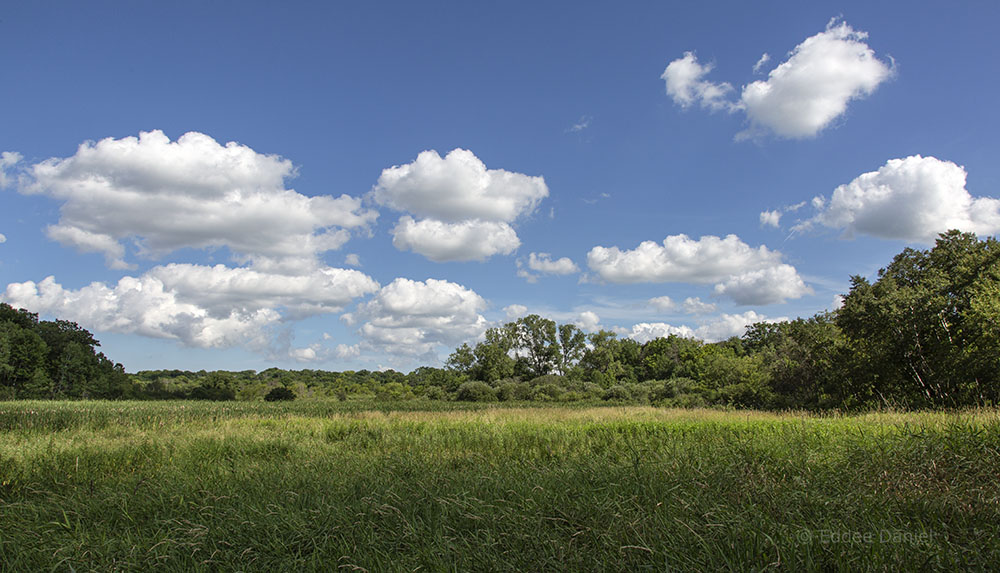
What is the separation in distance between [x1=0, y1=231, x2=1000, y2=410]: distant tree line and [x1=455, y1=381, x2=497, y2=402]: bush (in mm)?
159

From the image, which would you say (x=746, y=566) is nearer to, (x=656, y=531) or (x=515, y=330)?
(x=656, y=531)

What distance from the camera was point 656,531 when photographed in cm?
363

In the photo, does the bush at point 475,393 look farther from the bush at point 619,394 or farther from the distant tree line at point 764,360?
the bush at point 619,394

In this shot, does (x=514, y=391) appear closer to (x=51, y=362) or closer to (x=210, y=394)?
(x=210, y=394)

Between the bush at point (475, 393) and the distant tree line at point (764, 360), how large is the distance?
0.16m

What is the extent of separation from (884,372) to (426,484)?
32300 mm

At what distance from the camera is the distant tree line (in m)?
24.4

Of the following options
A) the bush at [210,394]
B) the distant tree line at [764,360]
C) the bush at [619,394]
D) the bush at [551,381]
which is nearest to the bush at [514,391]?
the distant tree line at [764,360]

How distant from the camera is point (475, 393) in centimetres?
5753

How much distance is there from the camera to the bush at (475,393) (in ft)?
187

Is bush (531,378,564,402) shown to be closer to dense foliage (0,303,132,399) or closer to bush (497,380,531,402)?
bush (497,380,531,402)

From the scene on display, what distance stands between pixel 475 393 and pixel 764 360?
3108 cm

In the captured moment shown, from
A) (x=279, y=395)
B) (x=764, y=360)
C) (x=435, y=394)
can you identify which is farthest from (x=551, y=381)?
(x=279, y=395)

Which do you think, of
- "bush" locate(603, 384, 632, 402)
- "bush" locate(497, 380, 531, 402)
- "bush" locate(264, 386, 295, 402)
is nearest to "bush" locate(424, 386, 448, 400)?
"bush" locate(497, 380, 531, 402)
